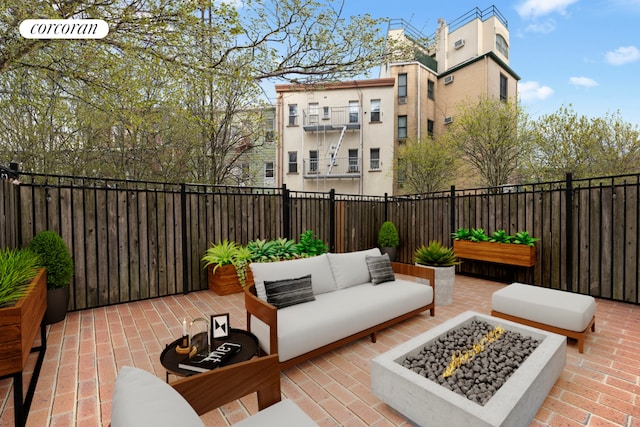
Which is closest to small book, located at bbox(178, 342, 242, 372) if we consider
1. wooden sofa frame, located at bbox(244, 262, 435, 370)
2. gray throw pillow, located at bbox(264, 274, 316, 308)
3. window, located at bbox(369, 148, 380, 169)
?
wooden sofa frame, located at bbox(244, 262, 435, 370)

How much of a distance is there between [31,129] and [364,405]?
30.3ft

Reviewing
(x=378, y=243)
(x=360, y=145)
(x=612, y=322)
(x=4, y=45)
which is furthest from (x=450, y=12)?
(x=4, y=45)

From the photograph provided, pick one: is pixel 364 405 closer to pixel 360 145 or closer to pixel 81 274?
pixel 81 274

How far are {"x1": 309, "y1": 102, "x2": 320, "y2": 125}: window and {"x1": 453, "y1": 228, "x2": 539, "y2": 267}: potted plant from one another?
10258mm

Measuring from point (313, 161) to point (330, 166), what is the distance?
96cm

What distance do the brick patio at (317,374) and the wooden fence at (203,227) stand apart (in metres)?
0.62

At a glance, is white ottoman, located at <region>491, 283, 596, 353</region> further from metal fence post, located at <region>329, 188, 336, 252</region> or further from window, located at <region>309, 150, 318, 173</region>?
window, located at <region>309, 150, 318, 173</region>

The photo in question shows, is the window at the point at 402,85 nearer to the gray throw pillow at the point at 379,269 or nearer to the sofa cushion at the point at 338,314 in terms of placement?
the gray throw pillow at the point at 379,269

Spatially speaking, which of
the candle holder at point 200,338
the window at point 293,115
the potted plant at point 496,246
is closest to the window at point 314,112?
the window at point 293,115

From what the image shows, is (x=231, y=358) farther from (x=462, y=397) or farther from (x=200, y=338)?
(x=462, y=397)

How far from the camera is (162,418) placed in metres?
0.89

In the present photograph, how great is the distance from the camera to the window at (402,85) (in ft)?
48.3

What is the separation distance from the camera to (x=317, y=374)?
2658mm

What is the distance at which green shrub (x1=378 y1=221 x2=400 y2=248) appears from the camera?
796cm
